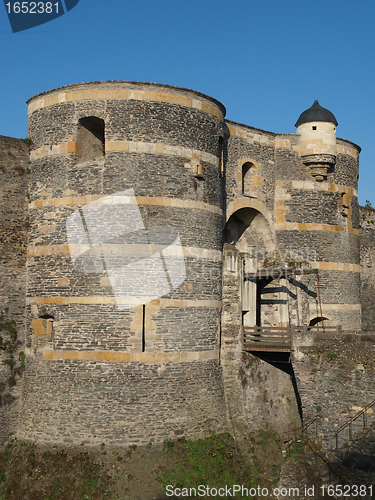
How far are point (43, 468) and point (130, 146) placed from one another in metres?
9.33

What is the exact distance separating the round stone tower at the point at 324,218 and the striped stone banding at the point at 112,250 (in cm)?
570

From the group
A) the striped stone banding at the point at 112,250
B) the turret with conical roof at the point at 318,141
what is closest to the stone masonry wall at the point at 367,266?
the turret with conical roof at the point at 318,141

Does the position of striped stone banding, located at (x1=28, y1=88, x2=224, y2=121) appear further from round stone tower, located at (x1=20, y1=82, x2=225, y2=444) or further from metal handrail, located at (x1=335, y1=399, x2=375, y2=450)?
metal handrail, located at (x1=335, y1=399, x2=375, y2=450)

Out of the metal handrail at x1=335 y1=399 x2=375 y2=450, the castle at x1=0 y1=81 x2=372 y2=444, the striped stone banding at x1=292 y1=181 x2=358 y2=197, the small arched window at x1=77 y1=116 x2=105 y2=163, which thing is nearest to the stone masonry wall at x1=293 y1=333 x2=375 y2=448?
the metal handrail at x1=335 y1=399 x2=375 y2=450

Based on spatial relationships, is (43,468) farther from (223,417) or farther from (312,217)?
(312,217)

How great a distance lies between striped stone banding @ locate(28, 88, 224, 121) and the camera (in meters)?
16.7

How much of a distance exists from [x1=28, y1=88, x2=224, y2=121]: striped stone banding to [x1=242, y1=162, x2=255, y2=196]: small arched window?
4.22 m

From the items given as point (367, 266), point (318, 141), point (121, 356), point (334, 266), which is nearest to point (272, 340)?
point (334, 266)

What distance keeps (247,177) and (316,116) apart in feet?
12.6

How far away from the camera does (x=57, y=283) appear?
16.6m

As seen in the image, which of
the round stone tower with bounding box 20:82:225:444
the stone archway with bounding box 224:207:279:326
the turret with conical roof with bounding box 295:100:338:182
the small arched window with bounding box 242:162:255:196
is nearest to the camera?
the round stone tower with bounding box 20:82:225:444

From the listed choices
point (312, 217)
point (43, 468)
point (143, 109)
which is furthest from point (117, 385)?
point (312, 217)

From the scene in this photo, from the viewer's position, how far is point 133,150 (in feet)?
54.5

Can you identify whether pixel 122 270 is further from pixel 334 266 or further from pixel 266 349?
pixel 334 266
